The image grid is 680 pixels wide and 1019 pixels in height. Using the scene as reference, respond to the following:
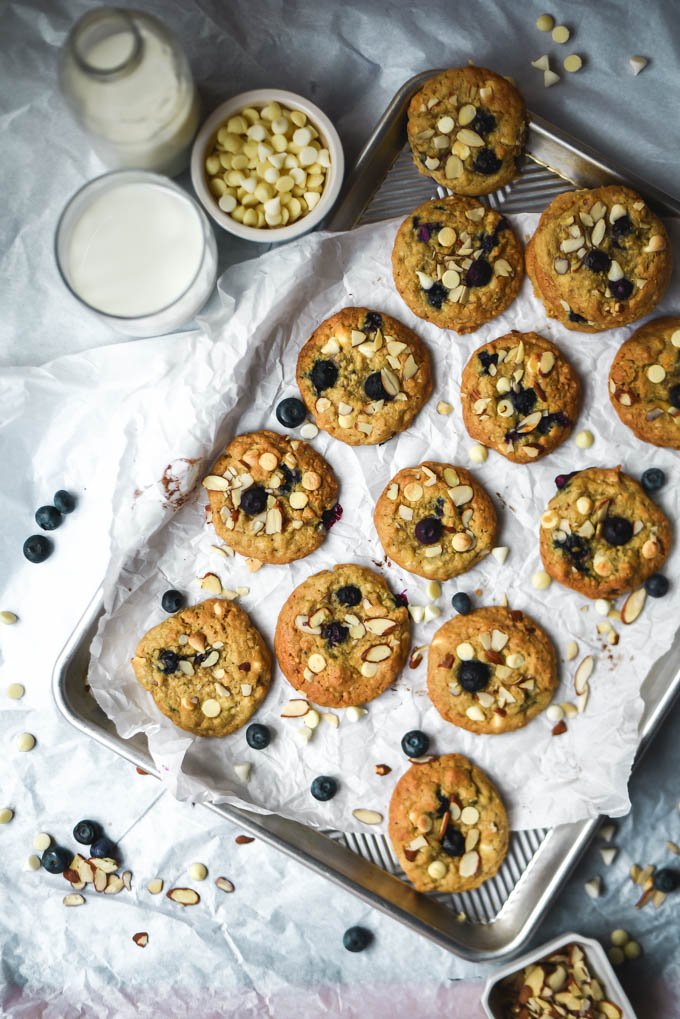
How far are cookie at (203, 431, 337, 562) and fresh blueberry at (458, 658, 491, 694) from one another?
18.3 inches

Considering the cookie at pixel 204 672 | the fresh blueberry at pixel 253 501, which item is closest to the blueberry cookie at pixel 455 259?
the fresh blueberry at pixel 253 501

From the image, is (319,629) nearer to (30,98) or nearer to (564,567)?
(564,567)

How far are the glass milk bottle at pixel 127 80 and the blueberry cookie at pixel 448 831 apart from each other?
167 cm

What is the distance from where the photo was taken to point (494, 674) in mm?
2188

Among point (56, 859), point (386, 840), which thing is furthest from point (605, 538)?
point (56, 859)

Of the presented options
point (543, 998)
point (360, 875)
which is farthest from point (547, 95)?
point (543, 998)

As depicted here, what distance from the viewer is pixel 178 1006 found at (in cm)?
246

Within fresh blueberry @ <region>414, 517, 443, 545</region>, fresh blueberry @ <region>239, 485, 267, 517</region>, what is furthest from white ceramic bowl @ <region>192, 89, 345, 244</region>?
fresh blueberry @ <region>414, 517, 443, 545</region>

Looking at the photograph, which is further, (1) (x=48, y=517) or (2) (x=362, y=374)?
(1) (x=48, y=517)

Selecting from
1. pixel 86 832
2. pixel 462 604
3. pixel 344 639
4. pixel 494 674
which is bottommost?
pixel 86 832

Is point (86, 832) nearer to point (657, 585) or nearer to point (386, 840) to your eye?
point (386, 840)

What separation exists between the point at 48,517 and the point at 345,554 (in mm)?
791

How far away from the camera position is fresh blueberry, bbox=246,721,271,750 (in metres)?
2.24

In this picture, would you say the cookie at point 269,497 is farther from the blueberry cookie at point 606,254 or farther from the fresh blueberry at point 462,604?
the blueberry cookie at point 606,254
